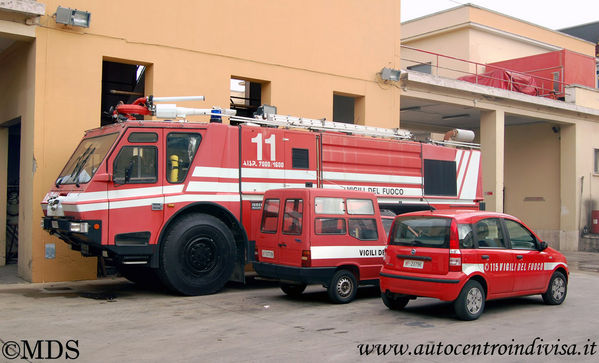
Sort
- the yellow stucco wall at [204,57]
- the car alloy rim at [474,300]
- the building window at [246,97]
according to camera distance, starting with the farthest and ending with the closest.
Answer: the building window at [246,97] → the yellow stucco wall at [204,57] → the car alloy rim at [474,300]

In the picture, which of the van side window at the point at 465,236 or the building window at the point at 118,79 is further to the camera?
the building window at the point at 118,79

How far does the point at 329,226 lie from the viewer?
392 inches

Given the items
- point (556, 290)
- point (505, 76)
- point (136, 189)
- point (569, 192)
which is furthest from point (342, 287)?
point (569, 192)

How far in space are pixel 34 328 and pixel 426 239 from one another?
18.2 ft

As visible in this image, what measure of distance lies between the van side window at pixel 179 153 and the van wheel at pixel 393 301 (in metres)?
4.22

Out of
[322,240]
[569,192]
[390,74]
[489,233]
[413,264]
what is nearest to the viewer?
[413,264]

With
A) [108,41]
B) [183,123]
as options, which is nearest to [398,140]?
[183,123]

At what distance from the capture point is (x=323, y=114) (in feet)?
53.4

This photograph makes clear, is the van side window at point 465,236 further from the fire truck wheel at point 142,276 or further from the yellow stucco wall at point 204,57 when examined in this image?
the yellow stucco wall at point 204,57

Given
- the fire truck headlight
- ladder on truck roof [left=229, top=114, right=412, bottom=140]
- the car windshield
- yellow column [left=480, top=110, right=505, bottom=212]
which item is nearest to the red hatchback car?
ladder on truck roof [left=229, top=114, right=412, bottom=140]

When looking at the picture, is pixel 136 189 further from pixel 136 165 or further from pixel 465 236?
pixel 465 236

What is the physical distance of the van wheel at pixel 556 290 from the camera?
9.80 meters

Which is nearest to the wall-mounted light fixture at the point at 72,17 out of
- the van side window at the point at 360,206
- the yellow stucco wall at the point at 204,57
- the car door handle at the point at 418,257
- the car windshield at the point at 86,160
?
the yellow stucco wall at the point at 204,57

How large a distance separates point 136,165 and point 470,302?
19.7ft
